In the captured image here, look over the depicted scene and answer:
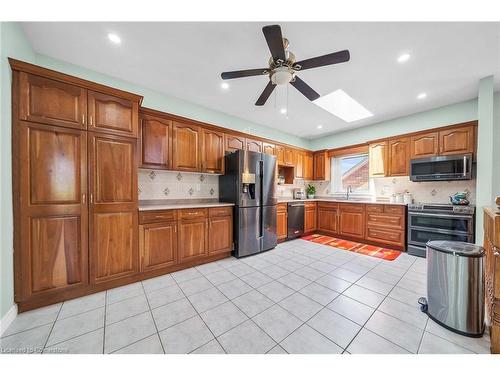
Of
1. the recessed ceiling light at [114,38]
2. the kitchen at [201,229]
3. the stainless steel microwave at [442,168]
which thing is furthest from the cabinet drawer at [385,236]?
the recessed ceiling light at [114,38]

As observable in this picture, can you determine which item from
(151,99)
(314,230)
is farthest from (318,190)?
(151,99)

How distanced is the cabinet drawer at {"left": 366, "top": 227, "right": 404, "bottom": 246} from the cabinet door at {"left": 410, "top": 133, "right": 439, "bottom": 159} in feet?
4.96

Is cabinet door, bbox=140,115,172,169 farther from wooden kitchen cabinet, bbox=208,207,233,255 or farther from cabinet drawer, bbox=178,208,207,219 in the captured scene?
wooden kitchen cabinet, bbox=208,207,233,255

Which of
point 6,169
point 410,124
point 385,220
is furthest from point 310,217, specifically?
point 6,169

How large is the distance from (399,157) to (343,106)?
61.6 inches

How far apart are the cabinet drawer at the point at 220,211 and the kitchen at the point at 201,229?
0.03 metres

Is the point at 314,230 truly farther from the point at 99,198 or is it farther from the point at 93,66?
the point at 93,66

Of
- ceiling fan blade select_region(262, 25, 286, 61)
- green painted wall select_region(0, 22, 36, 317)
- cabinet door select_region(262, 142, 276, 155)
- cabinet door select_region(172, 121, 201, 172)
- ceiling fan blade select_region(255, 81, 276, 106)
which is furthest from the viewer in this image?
cabinet door select_region(262, 142, 276, 155)

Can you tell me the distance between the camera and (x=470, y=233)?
282cm

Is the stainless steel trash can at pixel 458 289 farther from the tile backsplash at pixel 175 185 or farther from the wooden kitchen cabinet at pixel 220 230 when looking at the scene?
the tile backsplash at pixel 175 185

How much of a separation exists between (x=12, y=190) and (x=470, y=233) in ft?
18.5

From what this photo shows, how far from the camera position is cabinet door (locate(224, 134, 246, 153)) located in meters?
3.54

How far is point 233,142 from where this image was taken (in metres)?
3.65

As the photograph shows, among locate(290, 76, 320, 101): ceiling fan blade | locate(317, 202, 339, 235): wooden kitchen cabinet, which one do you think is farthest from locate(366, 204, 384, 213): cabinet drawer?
locate(290, 76, 320, 101): ceiling fan blade
